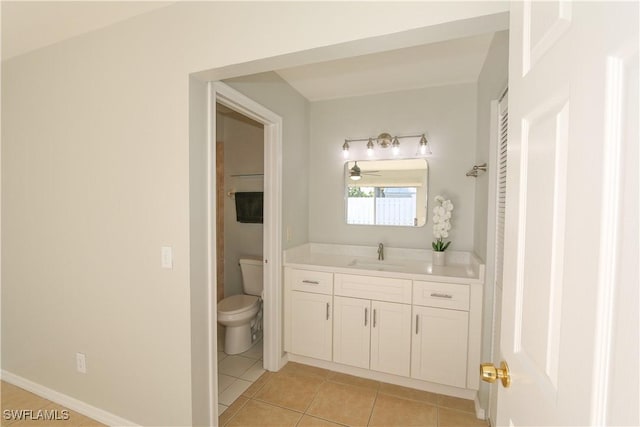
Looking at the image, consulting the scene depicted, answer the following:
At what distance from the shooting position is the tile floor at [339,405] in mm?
1847

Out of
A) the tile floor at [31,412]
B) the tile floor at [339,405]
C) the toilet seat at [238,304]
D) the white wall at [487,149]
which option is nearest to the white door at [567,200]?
the white wall at [487,149]

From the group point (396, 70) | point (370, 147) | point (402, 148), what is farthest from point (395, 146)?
point (396, 70)

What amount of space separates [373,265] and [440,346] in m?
0.79

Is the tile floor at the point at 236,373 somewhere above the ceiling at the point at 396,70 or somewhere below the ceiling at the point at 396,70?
below

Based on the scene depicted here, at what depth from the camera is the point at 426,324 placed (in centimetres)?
206

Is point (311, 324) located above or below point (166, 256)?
below

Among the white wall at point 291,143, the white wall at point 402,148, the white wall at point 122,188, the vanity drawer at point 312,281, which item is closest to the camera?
the white wall at point 122,188

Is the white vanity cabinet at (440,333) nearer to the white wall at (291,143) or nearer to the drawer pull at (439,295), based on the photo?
the drawer pull at (439,295)

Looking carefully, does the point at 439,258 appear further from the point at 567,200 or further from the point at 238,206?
the point at 238,206

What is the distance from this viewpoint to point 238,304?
2.75 m

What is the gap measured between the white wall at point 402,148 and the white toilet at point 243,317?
78 centimetres

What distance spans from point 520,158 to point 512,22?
1.31 feet

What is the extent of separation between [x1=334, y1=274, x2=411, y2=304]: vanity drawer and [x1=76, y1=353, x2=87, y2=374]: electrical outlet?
68.8 inches

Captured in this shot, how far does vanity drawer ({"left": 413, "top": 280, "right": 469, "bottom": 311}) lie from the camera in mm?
1969
